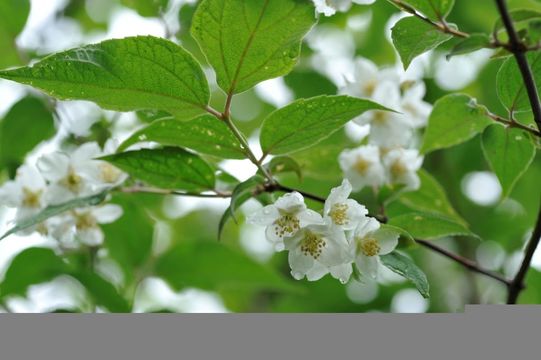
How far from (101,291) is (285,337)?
2.82 feet

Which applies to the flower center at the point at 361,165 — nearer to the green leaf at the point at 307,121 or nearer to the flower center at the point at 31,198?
the green leaf at the point at 307,121

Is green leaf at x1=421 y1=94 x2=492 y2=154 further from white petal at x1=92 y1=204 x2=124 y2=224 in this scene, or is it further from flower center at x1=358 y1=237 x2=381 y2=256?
white petal at x1=92 y1=204 x2=124 y2=224

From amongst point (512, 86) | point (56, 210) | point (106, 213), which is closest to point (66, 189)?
point (106, 213)

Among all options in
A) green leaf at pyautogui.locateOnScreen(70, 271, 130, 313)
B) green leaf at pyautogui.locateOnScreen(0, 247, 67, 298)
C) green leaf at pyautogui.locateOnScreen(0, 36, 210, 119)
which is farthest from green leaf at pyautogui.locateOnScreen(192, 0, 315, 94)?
green leaf at pyautogui.locateOnScreen(0, 247, 67, 298)

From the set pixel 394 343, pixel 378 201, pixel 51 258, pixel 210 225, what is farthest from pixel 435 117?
pixel 210 225

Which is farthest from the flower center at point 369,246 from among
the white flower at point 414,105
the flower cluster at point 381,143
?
the white flower at point 414,105

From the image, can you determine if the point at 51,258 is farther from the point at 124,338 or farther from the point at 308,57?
the point at 124,338

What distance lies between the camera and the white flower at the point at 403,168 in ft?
4.07

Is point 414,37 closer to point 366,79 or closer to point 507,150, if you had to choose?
point 507,150

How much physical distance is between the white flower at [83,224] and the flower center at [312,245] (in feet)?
1.90

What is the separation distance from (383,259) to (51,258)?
0.84 metres

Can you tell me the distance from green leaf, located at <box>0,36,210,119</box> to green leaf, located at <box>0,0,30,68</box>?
0.83 meters

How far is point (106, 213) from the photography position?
1387 mm

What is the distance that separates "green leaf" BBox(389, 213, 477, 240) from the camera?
0.98 m
